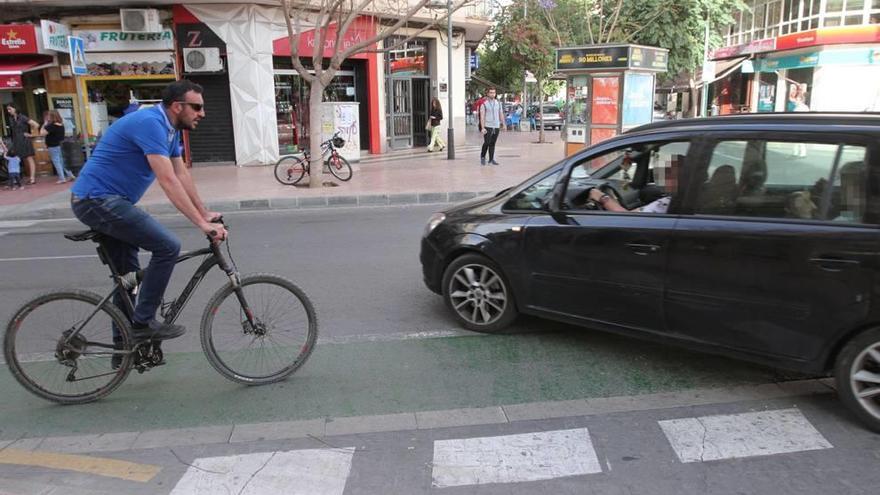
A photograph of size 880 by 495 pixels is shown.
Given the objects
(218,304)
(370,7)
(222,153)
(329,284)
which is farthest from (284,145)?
(218,304)

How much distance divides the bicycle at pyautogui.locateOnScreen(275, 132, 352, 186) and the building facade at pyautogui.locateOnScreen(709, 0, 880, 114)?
19.8 m

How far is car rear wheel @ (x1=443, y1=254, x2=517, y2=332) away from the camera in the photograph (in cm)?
493

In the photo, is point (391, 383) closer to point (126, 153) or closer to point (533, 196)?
point (533, 196)

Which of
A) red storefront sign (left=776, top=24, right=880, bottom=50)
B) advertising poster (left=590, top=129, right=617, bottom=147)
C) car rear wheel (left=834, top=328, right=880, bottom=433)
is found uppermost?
red storefront sign (left=776, top=24, right=880, bottom=50)

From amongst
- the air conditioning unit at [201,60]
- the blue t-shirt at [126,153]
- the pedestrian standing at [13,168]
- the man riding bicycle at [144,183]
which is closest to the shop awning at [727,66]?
the air conditioning unit at [201,60]

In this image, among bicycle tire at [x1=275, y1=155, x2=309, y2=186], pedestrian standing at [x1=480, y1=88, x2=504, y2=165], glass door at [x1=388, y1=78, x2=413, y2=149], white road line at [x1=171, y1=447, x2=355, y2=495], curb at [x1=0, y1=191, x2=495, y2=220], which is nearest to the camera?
white road line at [x1=171, y1=447, x2=355, y2=495]

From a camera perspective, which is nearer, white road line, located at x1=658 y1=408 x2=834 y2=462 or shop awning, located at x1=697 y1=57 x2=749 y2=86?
white road line, located at x1=658 y1=408 x2=834 y2=462

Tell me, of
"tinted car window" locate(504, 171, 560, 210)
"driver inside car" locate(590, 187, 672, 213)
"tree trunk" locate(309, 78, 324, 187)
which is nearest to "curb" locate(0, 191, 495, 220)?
"tree trunk" locate(309, 78, 324, 187)

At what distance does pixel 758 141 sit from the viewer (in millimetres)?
3803

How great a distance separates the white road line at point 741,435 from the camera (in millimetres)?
3332

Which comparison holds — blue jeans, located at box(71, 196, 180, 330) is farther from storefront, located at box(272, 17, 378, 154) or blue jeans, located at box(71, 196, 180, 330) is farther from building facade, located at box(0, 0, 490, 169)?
storefront, located at box(272, 17, 378, 154)

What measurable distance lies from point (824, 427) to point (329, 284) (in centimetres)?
450

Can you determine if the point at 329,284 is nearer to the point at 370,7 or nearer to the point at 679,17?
the point at 370,7

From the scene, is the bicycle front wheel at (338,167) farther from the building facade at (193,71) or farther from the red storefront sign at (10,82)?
the red storefront sign at (10,82)
